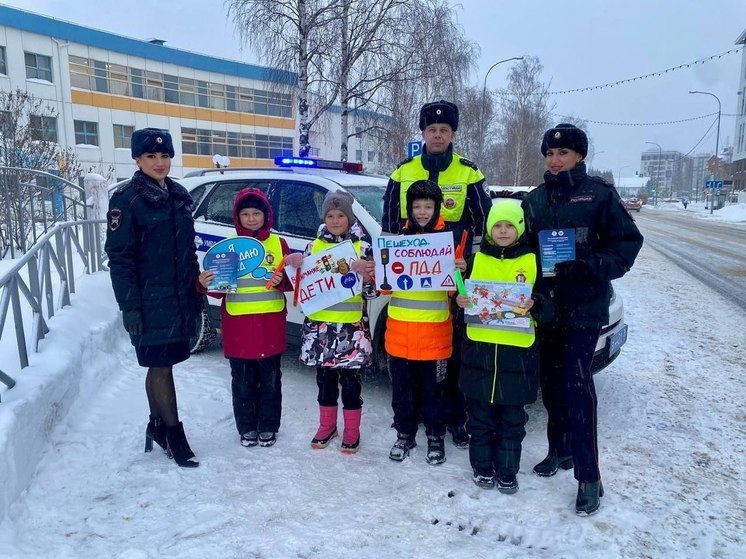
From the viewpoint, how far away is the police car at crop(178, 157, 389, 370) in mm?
4438

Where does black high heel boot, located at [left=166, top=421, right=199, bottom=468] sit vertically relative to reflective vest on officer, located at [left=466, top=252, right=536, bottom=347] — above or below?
below

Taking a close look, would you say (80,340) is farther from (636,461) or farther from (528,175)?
(528,175)

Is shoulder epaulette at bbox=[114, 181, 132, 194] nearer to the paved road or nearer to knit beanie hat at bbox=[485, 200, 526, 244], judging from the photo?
knit beanie hat at bbox=[485, 200, 526, 244]

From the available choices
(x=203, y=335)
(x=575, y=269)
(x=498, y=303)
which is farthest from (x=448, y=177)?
(x=203, y=335)

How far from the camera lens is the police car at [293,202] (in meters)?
4.44

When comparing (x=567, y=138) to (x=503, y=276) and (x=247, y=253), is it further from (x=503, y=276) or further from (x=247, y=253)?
(x=247, y=253)

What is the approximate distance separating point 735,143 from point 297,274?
71.0m

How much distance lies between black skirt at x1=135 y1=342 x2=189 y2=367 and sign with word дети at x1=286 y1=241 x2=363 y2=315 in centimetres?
85

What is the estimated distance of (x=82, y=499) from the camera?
2939mm

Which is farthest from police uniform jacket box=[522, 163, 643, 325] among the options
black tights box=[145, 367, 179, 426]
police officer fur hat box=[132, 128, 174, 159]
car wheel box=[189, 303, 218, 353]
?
car wheel box=[189, 303, 218, 353]

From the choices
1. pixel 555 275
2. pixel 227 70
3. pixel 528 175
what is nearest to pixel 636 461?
pixel 555 275

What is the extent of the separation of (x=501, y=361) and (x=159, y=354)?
2077 millimetres

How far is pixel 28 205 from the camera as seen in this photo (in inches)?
370

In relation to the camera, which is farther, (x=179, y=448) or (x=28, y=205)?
(x=28, y=205)
